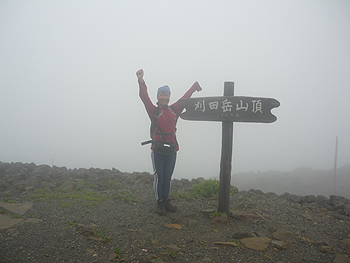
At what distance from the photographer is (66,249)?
380cm

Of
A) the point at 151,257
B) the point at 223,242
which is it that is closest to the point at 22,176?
the point at 151,257

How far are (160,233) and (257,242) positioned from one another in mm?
1689

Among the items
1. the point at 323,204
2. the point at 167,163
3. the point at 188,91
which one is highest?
the point at 188,91

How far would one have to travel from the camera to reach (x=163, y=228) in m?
4.74

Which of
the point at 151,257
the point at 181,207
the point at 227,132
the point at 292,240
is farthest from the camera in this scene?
the point at 181,207

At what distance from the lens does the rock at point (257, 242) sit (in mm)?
4035

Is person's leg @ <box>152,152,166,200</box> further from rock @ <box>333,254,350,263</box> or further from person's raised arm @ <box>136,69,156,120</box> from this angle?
rock @ <box>333,254,350,263</box>

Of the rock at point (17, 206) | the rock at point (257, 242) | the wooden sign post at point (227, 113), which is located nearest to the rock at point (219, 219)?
the wooden sign post at point (227, 113)

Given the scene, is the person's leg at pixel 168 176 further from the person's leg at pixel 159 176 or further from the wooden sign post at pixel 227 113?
the wooden sign post at pixel 227 113

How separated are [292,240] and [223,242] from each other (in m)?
1.25

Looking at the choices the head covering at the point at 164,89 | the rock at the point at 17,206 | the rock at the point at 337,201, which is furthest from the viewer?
the rock at the point at 337,201

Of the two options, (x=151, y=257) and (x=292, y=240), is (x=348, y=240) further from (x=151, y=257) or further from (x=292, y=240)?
(x=151, y=257)

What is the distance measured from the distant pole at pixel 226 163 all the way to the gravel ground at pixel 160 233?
39 cm

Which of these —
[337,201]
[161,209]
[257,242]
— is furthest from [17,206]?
[337,201]
